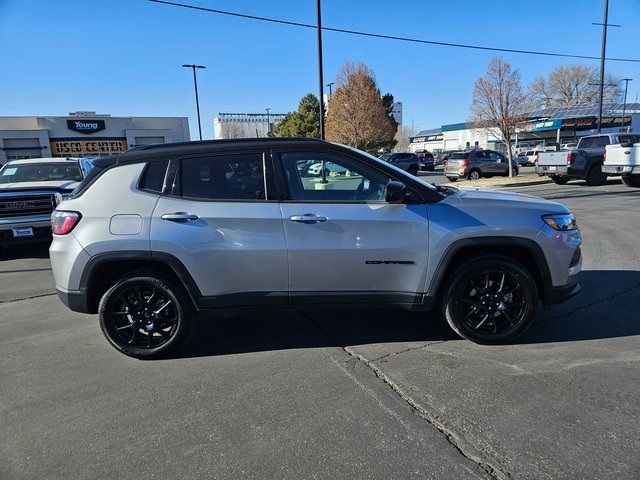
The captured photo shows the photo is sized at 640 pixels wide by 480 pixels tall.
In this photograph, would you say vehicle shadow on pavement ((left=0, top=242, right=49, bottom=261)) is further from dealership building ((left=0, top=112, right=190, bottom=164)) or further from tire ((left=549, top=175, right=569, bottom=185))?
dealership building ((left=0, top=112, right=190, bottom=164))

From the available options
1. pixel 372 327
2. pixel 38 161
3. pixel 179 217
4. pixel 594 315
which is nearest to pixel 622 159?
pixel 594 315

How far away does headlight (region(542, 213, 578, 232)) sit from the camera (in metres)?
3.82

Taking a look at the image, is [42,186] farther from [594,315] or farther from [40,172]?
[594,315]

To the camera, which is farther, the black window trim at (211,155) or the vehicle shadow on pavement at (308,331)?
the vehicle shadow on pavement at (308,331)

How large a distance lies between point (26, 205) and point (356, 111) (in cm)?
3443

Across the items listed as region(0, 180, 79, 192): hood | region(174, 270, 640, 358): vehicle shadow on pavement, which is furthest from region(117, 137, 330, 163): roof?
region(0, 180, 79, 192): hood

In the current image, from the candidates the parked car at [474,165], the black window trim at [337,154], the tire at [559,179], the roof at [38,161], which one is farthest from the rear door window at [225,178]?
the parked car at [474,165]

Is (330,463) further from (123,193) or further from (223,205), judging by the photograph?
(123,193)

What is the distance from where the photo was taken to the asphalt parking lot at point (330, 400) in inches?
99.7

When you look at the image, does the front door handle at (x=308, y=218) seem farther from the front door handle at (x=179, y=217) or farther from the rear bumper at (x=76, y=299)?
the rear bumper at (x=76, y=299)

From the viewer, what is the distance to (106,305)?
3812mm

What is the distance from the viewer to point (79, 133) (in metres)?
46.5

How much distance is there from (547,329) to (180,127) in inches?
2022

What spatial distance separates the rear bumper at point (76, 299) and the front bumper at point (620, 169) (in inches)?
674
